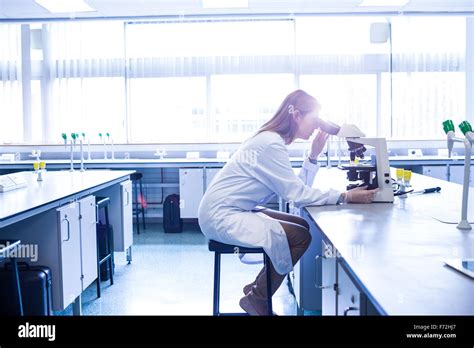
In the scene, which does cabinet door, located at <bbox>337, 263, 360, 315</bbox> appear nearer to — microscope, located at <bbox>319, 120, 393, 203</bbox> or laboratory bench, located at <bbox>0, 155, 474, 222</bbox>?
microscope, located at <bbox>319, 120, 393, 203</bbox>

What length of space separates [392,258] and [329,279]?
59cm

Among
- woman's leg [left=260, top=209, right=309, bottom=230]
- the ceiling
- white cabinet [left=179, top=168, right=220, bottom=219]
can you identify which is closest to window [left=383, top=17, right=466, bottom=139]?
the ceiling

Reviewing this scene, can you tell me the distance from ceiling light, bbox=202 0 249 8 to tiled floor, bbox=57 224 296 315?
272 centimetres

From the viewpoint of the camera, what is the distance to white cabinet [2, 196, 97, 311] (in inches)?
108

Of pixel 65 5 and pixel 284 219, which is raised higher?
pixel 65 5

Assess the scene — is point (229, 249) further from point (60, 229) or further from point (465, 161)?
point (465, 161)

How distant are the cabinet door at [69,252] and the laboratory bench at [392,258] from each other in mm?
1312

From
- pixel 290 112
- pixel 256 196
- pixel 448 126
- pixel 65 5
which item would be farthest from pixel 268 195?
pixel 65 5

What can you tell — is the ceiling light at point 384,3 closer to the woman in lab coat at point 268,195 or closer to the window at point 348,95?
the window at point 348,95

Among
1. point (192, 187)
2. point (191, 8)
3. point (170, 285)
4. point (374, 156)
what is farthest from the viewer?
point (191, 8)

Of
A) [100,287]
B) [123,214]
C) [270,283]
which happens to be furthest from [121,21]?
[270,283]

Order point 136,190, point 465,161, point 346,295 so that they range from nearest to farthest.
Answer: point 346,295
point 465,161
point 136,190

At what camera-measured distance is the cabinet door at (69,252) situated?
2.76m

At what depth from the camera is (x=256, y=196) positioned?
250 cm
